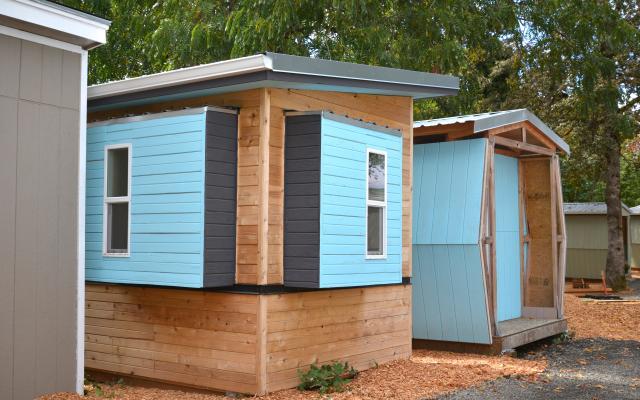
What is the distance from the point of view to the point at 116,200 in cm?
791

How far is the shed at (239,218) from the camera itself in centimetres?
724

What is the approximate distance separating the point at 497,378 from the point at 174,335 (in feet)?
11.5

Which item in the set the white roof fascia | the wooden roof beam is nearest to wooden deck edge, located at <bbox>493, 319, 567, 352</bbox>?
the wooden roof beam

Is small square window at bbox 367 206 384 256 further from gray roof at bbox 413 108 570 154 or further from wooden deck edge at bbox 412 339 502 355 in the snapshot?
wooden deck edge at bbox 412 339 502 355

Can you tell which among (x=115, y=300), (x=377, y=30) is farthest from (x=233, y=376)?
(x=377, y=30)

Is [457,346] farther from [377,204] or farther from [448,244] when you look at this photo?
[377,204]

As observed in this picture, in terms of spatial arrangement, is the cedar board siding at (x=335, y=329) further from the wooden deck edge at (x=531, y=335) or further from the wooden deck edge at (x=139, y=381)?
the wooden deck edge at (x=531, y=335)

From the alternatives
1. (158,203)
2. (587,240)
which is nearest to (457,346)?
(158,203)

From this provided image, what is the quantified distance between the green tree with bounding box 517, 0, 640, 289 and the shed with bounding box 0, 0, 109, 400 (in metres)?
11.2

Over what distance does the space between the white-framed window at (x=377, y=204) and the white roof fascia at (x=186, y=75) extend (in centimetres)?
181

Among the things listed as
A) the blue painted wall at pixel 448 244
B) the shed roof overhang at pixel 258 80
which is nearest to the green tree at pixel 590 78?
the blue painted wall at pixel 448 244

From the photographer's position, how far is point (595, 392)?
752 centimetres

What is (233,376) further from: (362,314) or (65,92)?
(65,92)

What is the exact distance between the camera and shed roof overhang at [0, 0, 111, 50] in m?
6.13
